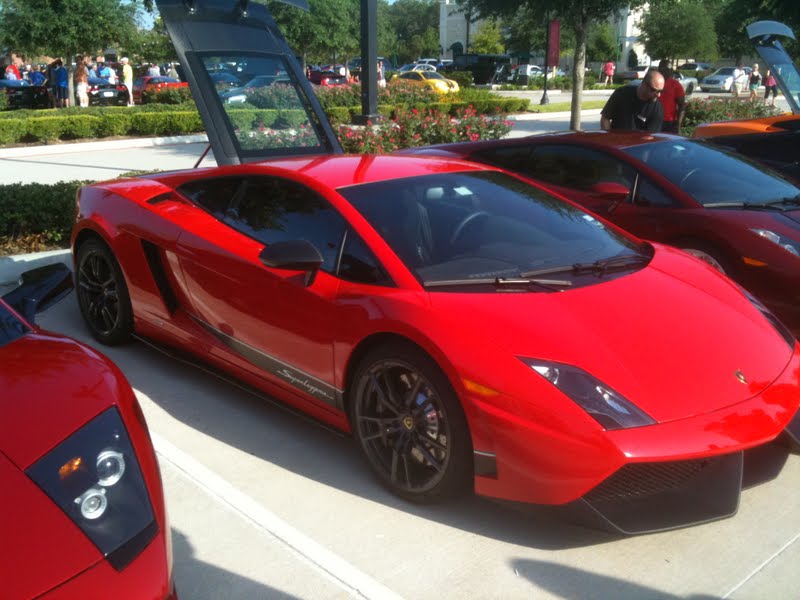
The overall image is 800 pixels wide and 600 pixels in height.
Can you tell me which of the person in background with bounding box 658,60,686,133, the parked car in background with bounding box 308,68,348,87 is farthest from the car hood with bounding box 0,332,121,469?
the parked car in background with bounding box 308,68,348,87

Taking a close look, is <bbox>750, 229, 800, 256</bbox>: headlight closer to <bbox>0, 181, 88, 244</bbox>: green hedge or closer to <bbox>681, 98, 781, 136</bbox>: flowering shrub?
<bbox>0, 181, 88, 244</bbox>: green hedge

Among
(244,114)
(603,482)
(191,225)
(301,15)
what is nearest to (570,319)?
(603,482)

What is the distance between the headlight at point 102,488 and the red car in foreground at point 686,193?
4.21m

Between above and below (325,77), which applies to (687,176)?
above

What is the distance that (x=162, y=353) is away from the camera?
17.1ft

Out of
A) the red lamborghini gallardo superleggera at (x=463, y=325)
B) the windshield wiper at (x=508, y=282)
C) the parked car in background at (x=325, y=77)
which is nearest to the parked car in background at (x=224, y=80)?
the red lamborghini gallardo superleggera at (x=463, y=325)

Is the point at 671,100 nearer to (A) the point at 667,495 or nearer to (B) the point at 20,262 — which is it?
(B) the point at 20,262

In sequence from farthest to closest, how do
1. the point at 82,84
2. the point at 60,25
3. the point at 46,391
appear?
the point at 82,84 < the point at 60,25 < the point at 46,391

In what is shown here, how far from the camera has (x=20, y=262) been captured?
269 inches

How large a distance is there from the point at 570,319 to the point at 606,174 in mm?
3165

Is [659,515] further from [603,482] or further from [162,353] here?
[162,353]

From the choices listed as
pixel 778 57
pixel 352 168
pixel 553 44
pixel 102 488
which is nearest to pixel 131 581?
pixel 102 488

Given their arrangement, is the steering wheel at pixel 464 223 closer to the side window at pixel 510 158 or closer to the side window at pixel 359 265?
the side window at pixel 359 265

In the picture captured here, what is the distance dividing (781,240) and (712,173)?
A: 0.99m
